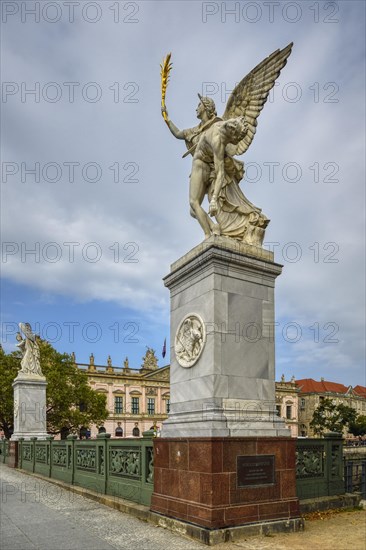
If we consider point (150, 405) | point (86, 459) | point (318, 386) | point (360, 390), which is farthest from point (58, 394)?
point (360, 390)

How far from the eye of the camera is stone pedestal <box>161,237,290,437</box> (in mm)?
7430

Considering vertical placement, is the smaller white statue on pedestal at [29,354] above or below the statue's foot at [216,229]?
below

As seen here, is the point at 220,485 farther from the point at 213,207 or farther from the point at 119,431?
the point at 119,431

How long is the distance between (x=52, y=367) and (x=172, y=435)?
124 feet

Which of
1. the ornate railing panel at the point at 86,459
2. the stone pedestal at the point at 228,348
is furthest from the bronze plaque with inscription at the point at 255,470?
the ornate railing panel at the point at 86,459

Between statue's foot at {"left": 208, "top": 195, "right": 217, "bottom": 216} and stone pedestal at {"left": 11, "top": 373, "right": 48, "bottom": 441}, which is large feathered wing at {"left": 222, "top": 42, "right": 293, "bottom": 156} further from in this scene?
stone pedestal at {"left": 11, "top": 373, "right": 48, "bottom": 441}

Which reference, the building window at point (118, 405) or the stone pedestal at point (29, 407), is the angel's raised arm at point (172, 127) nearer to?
the stone pedestal at point (29, 407)

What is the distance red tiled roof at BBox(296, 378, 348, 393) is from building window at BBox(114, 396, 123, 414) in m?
41.1

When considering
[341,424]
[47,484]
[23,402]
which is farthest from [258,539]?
[341,424]

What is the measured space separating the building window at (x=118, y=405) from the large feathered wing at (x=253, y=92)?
73.8 meters

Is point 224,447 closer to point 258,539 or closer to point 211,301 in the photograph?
point 258,539

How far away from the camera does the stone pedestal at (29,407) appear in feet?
70.9

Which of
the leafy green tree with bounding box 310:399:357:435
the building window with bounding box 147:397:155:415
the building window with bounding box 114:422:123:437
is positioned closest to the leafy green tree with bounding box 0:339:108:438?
the building window with bounding box 114:422:123:437

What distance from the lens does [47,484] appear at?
14.0 m
